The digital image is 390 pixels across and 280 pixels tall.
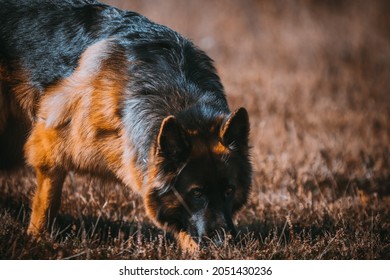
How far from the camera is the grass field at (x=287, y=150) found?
13.9 ft

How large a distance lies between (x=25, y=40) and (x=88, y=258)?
1847mm

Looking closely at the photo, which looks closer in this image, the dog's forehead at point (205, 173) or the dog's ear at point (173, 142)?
the dog's ear at point (173, 142)

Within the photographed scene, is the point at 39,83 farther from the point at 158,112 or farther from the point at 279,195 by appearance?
the point at 279,195

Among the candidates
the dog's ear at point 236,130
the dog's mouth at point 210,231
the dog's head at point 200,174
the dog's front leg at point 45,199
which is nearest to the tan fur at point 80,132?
the dog's front leg at point 45,199

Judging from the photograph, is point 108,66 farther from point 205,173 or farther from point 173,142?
point 205,173

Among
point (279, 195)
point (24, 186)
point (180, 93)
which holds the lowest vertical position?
point (24, 186)

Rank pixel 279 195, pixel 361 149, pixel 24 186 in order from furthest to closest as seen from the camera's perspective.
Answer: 1. pixel 361 149
2. pixel 279 195
3. pixel 24 186

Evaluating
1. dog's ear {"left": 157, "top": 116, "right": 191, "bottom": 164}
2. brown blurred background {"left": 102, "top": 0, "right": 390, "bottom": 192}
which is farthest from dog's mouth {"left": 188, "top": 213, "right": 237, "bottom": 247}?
brown blurred background {"left": 102, "top": 0, "right": 390, "bottom": 192}

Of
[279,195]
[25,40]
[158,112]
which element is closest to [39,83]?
[25,40]

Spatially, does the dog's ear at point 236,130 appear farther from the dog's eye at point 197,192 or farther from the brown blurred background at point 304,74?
the brown blurred background at point 304,74

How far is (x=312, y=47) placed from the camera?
11672mm

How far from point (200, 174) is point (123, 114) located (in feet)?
2.45

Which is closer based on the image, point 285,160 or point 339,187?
point 339,187

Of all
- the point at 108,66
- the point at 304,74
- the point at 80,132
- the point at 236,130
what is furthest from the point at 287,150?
the point at 304,74
